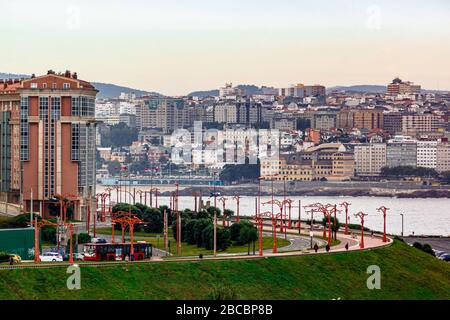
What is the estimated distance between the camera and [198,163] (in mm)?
151250

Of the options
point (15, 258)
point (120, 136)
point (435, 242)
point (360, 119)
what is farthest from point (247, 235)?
point (360, 119)

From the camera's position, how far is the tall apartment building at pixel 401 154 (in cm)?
13998

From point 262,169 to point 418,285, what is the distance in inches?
4039

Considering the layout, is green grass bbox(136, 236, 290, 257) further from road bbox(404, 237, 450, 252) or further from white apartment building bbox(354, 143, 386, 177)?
white apartment building bbox(354, 143, 386, 177)

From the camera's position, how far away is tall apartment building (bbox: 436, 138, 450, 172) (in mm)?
141375

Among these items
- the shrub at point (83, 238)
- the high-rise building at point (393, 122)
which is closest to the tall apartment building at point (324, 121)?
the high-rise building at point (393, 122)

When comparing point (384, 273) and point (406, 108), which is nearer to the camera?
point (384, 273)

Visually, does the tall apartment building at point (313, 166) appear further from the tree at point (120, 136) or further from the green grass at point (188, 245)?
the green grass at point (188, 245)

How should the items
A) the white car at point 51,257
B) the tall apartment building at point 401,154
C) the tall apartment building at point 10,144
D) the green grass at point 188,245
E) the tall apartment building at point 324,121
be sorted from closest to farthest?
the white car at point 51,257 → the green grass at point 188,245 → the tall apartment building at point 10,144 → the tall apartment building at point 401,154 → the tall apartment building at point 324,121

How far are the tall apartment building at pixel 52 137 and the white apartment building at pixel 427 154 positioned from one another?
93.3 metres

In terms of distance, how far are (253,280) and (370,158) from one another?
358 ft
